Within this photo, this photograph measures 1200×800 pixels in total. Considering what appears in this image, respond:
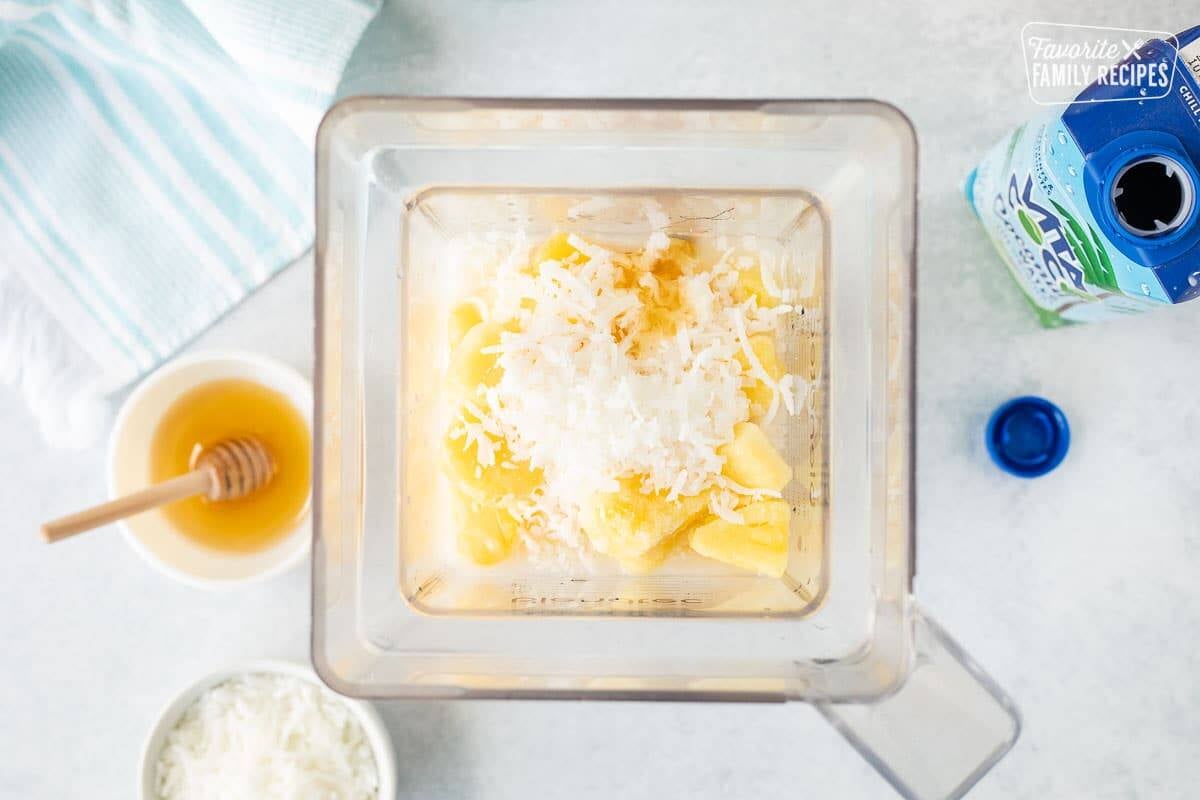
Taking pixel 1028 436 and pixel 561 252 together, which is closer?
pixel 561 252

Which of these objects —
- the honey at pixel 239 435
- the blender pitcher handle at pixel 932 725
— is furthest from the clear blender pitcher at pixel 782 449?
the honey at pixel 239 435

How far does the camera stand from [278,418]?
92 centimetres

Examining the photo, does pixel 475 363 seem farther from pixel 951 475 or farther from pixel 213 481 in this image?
pixel 951 475

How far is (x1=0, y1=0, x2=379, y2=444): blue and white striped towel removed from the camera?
92 centimetres

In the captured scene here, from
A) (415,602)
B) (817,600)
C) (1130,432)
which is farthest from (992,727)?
(415,602)

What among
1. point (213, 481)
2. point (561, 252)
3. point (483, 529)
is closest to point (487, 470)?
point (483, 529)

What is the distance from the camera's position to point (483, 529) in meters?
0.72

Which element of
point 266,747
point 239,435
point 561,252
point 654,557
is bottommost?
point 266,747

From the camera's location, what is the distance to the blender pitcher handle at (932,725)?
729 millimetres

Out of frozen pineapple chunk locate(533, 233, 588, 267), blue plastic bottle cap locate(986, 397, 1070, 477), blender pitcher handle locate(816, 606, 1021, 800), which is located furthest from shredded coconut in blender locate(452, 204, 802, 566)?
blue plastic bottle cap locate(986, 397, 1070, 477)

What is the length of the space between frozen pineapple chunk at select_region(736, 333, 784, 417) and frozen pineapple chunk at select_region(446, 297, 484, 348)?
19 centimetres

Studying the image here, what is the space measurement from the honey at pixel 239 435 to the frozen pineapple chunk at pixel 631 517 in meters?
0.35

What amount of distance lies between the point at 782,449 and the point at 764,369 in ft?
0.21

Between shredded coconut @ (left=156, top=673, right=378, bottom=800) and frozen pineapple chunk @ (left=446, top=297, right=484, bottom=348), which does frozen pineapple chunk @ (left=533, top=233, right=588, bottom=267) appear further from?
shredded coconut @ (left=156, top=673, right=378, bottom=800)
